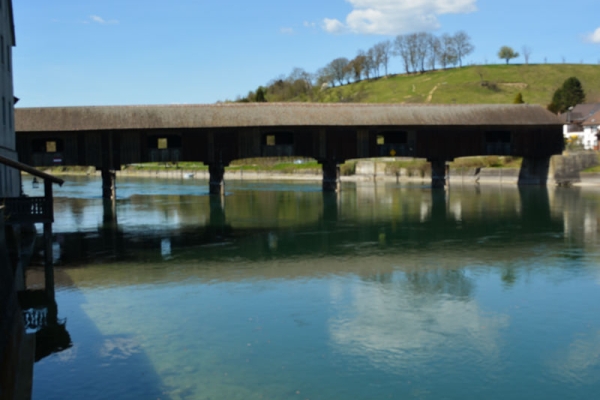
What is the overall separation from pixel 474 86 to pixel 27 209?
86.4m

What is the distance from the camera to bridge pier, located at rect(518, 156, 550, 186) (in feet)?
147

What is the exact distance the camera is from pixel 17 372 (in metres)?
8.44

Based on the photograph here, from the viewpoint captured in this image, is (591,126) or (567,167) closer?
(567,167)

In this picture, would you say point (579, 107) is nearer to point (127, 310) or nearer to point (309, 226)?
point (309, 226)

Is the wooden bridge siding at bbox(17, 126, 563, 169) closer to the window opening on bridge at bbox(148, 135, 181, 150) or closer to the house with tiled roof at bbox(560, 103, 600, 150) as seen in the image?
the window opening on bridge at bbox(148, 135, 181, 150)

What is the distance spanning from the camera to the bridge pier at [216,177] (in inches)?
1572

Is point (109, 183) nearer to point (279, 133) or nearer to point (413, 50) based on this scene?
point (279, 133)

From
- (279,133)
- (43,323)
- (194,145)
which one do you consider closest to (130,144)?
(194,145)

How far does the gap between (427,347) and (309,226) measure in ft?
50.0

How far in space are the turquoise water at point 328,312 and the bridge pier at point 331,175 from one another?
55.5ft

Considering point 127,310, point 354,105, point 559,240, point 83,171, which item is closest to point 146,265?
point 127,310

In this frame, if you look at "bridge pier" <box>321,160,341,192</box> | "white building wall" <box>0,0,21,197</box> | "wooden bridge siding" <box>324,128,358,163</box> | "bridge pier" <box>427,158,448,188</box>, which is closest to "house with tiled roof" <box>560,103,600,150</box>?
"bridge pier" <box>427,158,448,188</box>

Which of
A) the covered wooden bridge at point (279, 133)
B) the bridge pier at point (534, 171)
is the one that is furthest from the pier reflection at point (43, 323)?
the bridge pier at point (534, 171)

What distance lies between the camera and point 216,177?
40.3m
